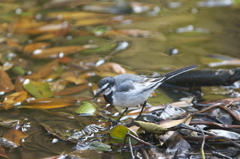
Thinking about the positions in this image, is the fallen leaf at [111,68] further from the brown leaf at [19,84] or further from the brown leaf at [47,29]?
the brown leaf at [47,29]

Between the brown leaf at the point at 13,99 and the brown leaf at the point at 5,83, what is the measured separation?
241mm

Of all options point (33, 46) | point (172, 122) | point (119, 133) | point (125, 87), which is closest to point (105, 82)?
point (125, 87)

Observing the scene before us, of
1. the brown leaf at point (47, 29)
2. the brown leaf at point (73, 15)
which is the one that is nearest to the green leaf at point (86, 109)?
the brown leaf at point (47, 29)

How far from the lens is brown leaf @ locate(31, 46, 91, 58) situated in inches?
277

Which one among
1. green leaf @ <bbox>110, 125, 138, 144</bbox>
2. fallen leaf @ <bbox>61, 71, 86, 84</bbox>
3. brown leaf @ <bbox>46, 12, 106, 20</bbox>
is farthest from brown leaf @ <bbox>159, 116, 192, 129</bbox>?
brown leaf @ <bbox>46, 12, 106, 20</bbox>

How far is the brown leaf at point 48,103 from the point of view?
17.5 ft

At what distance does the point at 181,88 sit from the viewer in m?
5.90

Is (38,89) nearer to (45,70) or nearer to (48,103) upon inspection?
(48,103)

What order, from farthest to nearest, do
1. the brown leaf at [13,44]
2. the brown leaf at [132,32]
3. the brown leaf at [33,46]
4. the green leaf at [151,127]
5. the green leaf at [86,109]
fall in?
the brown leaf at [132,32] < the brown leaf at [13,44] < the brown leaf at [33,46] < the green leaf at [86,109] < the green leaf at [151,127]

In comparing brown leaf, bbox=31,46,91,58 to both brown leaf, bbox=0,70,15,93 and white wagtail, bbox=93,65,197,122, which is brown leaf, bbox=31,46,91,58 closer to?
brown leaf, bbox=0,70,15,93

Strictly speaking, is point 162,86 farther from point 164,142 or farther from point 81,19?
point 81,19

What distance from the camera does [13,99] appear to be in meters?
5.47

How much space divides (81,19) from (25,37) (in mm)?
1481

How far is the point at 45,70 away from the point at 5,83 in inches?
29.5
